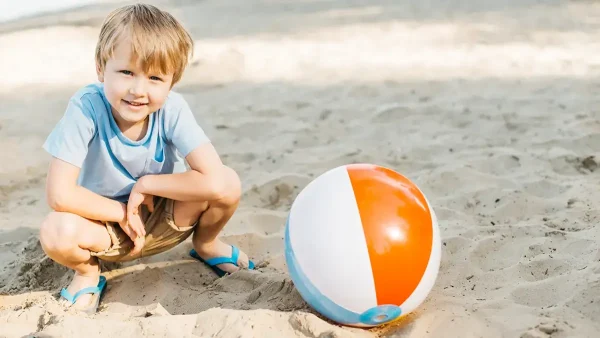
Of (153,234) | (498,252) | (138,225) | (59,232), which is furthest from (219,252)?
(498,252)

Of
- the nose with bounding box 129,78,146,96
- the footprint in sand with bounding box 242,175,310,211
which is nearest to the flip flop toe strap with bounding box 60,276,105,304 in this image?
the nose with bounding box 129,78,146,96

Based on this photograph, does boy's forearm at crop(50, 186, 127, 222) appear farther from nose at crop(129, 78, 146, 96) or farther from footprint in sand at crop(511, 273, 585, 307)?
footprint in sand at crop(511, 273, 585, 307)

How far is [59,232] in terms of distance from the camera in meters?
2.68

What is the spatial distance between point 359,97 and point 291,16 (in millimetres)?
3383

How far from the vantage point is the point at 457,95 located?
5.32 m

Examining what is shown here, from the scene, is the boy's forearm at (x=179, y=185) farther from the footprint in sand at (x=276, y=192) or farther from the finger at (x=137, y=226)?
the footprint in sand at (x=276, y=192)

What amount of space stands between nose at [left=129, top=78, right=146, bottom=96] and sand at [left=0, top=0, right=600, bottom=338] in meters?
0.88

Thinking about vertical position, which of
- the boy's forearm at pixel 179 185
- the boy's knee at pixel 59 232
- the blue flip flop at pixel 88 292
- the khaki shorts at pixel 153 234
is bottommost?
the blue flip flop at pixel 88 292

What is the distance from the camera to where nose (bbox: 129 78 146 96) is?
2.58m

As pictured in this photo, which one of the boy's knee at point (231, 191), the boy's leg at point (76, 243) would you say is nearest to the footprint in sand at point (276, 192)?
the boy's knee at point (231, 191)

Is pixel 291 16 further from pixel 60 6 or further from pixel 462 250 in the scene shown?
pixel 462 250

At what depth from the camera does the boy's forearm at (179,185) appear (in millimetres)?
2789

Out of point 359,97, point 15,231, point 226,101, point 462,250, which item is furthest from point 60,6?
point 462,250

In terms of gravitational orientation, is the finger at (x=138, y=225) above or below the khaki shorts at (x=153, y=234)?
above
